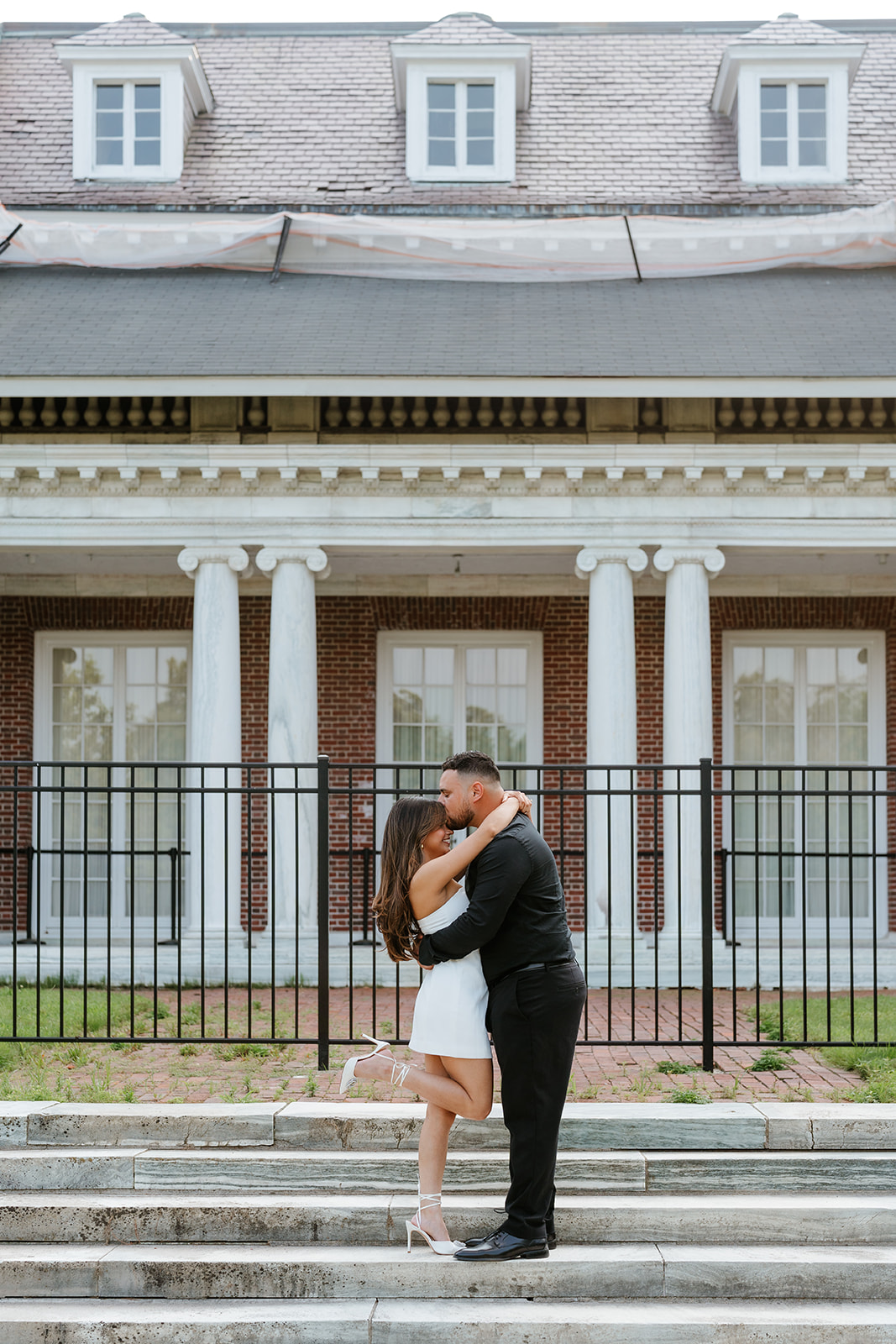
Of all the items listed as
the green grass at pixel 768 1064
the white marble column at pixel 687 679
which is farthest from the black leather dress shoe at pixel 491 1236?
the white marble column at pixel 687 679

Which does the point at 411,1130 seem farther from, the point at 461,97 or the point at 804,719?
the point at 461,97

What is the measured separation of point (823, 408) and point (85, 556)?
773 centimetres

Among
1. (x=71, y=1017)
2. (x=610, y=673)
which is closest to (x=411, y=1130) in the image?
(x=71, y=1017)

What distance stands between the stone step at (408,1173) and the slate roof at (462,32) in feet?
44.7

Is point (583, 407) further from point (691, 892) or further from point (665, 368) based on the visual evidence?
point (691, 892)

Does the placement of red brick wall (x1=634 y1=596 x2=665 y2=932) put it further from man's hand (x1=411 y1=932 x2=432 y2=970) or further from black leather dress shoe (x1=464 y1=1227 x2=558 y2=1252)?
man's hand (x1=411 y1=932 x2=432 y2=970)

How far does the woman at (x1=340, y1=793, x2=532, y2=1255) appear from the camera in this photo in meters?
4.46

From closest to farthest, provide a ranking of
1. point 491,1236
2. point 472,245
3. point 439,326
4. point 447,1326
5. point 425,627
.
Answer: point 447,1326 → point 491,1236 → point 439,326 → point 472,245 → point 425,627

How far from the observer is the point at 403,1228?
189 inches

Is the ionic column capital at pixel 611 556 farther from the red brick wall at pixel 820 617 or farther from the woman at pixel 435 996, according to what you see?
the woman at pixel 435 996

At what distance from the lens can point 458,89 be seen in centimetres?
1466

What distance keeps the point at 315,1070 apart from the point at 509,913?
Result: 2624 mm

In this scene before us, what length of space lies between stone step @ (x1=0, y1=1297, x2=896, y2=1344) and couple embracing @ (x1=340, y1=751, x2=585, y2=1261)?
0.25 meters

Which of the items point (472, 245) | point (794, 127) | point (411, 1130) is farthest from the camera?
point (794, 127)
